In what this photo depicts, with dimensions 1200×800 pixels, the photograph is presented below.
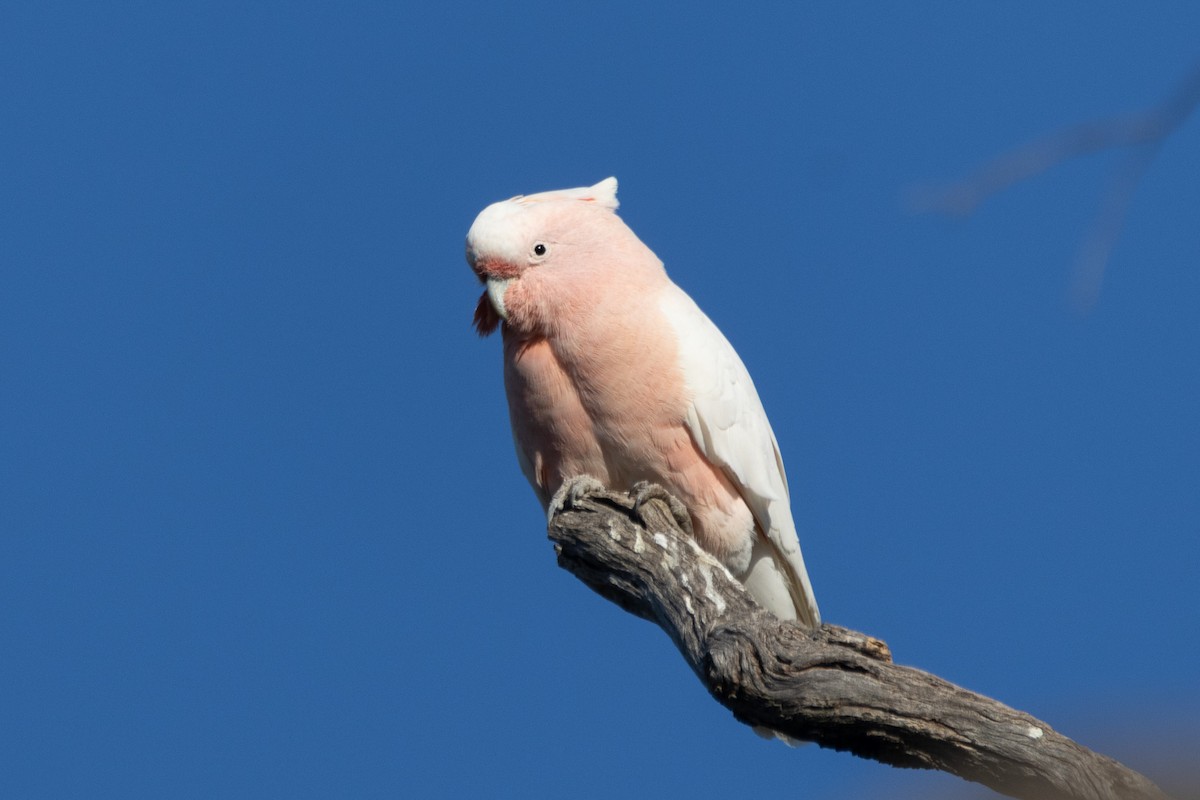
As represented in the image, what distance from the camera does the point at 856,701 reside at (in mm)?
4660

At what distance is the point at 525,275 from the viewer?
22.5 feet

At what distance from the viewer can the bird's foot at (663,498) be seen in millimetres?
6766

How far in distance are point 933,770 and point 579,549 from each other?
2.28m

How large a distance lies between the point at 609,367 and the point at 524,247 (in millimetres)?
780

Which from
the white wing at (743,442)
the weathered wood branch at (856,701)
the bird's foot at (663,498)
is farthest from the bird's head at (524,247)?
the weathered wood branch at (856,701)

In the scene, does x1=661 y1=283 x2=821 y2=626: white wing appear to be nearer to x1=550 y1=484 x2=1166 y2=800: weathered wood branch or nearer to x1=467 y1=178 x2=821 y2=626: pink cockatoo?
x1=467 y1=178 x2=821 y2=626: pink cockatoo

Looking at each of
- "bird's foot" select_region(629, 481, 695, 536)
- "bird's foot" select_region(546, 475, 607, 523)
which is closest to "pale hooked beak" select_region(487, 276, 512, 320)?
"bird's foot" select_region(546, 475, 607, 523)

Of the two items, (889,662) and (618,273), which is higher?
(618,273)

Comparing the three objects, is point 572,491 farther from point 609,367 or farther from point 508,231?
point 508,231

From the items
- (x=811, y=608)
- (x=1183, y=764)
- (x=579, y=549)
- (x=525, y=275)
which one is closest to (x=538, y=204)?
(x=525, y=275)

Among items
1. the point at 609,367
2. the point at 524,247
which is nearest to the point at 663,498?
the point at 609,367

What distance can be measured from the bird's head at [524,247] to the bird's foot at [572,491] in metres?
0.88

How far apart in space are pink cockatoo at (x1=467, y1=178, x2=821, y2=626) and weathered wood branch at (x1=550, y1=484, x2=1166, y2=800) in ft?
3.45

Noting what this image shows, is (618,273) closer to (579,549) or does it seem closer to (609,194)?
(609,194)
